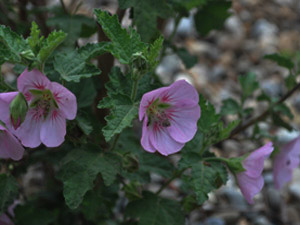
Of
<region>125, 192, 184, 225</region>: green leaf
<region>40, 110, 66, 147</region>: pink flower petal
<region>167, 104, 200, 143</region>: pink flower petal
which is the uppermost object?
<region>40, 110, 66, 147</region>: pink flower petal

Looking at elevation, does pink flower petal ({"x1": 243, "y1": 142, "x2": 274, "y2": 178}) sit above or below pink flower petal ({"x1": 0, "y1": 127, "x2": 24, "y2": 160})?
below

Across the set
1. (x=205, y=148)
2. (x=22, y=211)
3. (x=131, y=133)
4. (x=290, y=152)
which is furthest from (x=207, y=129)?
(x=22, y=211)

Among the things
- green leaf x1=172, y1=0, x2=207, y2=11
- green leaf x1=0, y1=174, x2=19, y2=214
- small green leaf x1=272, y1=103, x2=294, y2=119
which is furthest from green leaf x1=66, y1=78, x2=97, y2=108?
Result: small green leaf x1=272, y1=103, x2=294, y2=119

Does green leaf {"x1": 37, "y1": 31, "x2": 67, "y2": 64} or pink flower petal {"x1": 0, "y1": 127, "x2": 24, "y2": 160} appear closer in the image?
green leaf {"x1": 37, "y1": 31, "x2": 67, "y2": 64}

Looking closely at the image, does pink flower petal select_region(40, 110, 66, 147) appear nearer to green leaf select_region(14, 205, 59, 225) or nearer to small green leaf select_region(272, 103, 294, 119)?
green leaf select_region(14, 205, 59, 225)

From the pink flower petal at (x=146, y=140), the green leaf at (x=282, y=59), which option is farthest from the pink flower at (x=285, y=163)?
the pink flower petal at (x=146, y=140)

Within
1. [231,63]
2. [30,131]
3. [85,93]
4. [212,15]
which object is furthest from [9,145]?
[231,63]

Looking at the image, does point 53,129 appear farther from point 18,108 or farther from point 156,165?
point 156,165
